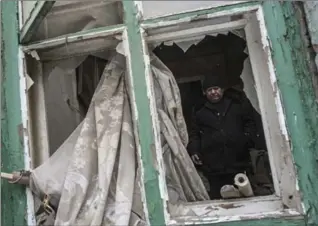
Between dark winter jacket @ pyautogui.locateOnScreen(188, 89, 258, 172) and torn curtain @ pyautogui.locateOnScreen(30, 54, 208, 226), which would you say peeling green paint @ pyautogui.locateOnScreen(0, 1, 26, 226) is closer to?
torn curtain @ pyautogui.locateOnScreen(30, 54, 208, 226)

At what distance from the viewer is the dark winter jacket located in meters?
2.78

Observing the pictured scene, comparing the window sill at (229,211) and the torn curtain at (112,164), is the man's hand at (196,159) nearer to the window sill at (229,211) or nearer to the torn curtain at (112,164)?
the torn curtain at (112,164)

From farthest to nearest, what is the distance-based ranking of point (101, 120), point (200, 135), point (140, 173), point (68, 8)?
point (200, 135)
point (68, 8)
point (101, 120)
point (140, 173)

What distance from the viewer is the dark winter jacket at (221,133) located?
2783mm

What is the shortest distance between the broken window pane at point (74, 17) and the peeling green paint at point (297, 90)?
59cm

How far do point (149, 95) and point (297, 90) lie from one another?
487mm

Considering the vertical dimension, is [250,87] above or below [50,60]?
below

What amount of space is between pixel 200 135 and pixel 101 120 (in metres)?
1.23

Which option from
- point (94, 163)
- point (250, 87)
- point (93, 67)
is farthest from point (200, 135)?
point (94, 163)

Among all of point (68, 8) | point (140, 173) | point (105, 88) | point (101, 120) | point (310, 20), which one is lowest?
point (140, 173)

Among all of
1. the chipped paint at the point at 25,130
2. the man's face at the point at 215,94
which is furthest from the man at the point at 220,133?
the chipped paint at the point at 25,130

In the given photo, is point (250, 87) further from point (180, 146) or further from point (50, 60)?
point (50, 60)

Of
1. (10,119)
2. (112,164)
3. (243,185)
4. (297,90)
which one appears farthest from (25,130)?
(297,90)

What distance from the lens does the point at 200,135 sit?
9.35ft
